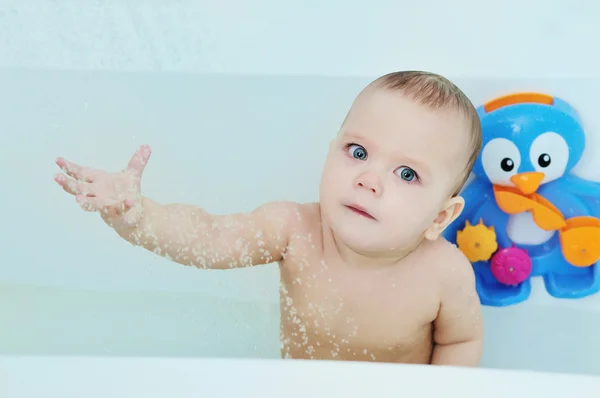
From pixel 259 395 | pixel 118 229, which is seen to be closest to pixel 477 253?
pixel 118 229

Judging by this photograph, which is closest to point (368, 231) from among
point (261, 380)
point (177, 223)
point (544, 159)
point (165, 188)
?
point (177, 223)

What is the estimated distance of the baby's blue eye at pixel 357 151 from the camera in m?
1.03

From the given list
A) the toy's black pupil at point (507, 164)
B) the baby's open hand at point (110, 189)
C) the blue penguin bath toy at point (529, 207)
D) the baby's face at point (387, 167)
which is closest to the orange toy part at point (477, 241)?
the blue penguin bath toy at point (529, 207)

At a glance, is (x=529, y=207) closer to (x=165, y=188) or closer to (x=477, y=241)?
(x=477, y=241)

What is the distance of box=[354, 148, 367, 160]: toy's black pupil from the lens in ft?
3.37

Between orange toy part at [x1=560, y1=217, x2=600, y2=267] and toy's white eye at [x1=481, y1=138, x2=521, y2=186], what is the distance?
0.14 m

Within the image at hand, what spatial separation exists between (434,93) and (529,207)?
0.44 metres

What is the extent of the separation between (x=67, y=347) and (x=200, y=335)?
Answer: 230 millimetres

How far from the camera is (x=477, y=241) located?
4.52 feet

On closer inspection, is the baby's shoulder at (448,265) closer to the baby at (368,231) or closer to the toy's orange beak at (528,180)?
the baby at (368,231)

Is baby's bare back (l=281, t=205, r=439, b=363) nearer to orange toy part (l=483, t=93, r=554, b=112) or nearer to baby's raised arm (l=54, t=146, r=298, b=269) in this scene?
baby's raised arm (l=54, t=146, r=298, b=269)

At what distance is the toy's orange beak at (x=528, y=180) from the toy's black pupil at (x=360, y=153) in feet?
1.40

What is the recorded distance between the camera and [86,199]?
0.96 metres

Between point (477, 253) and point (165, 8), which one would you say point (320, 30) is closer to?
point (165, 8)
